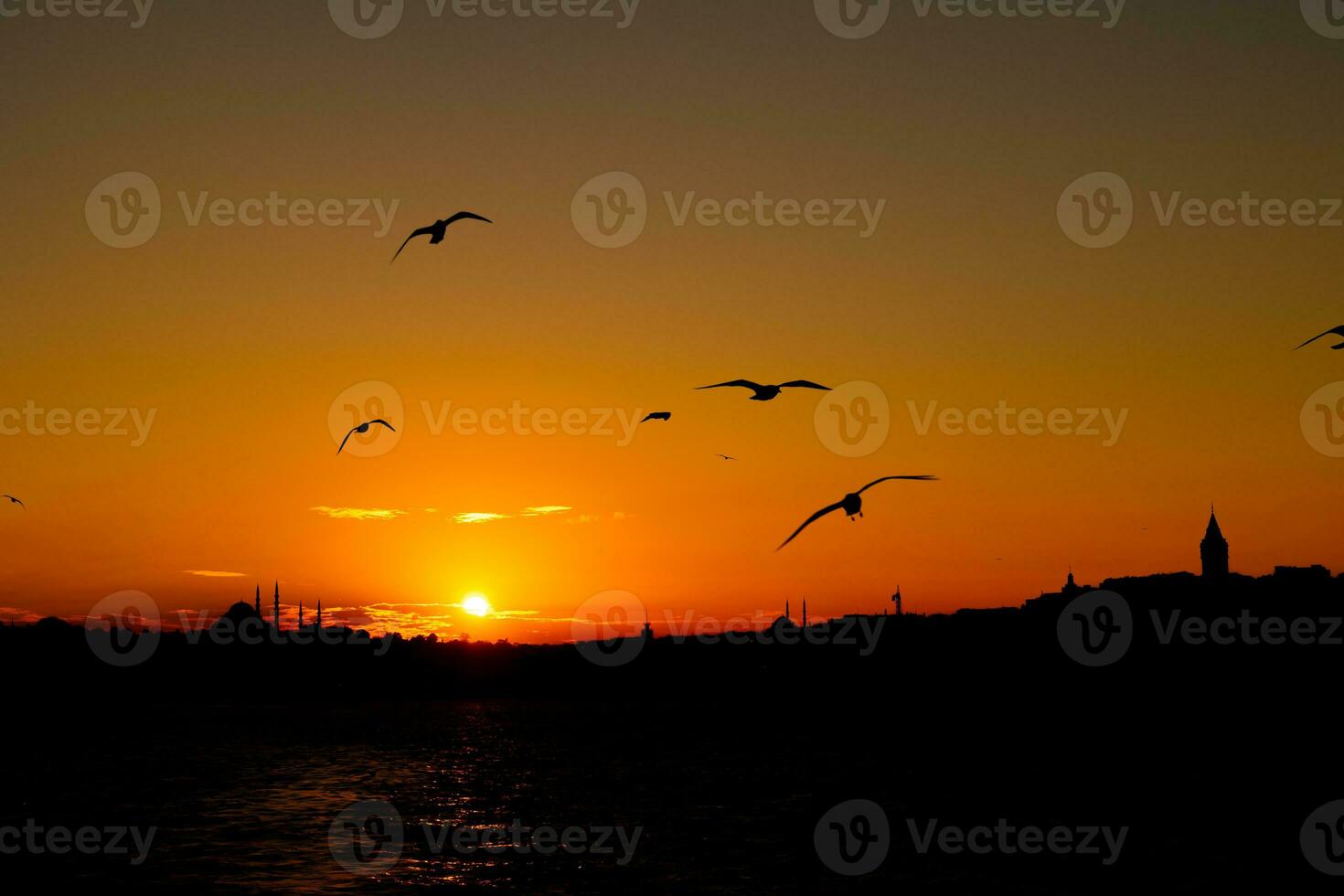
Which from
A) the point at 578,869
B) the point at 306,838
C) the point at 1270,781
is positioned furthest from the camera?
the point at 1270,781

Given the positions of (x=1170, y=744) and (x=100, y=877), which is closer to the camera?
(x=100, y=877)

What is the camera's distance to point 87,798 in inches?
3698

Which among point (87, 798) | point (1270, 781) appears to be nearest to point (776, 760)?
point (1270, 781)

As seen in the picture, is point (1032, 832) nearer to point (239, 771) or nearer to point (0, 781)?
point (239, 771)

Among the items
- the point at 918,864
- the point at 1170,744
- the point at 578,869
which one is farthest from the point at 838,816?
the point at 1170,744

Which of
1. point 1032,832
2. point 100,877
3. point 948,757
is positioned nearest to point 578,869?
point 100,877

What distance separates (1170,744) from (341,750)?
10140 centimetres

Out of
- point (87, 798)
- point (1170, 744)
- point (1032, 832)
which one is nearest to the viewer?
point (1032, 832)

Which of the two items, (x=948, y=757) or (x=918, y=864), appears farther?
(x=948, y=757)

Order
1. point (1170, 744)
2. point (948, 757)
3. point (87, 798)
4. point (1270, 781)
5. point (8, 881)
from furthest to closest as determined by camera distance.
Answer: point (1170, 744) < point (948, 757) < point (1270, 781) < point (87, 798) < point (8, 881)

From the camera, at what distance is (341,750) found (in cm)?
14925

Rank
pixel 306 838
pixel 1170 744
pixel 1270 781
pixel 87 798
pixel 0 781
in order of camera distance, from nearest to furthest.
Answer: pixel 306 838 < pixel 87 798 < pixel 0 781 < pixel 1270 781 < pixel 1170 744

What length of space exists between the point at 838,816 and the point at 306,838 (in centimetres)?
3117

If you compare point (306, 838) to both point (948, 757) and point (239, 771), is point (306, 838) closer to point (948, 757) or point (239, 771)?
point (239, 771)
